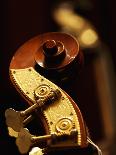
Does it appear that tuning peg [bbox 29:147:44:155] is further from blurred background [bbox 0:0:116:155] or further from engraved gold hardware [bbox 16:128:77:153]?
blurred background [bbox 0:0:116:155]

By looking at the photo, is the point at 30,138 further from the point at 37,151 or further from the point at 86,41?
the point at 86,41

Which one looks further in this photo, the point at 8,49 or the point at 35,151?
the point at 8,49

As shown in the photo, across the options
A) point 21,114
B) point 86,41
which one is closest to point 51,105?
point 21,114

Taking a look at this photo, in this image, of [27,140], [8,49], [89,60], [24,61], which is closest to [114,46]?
[89,60]

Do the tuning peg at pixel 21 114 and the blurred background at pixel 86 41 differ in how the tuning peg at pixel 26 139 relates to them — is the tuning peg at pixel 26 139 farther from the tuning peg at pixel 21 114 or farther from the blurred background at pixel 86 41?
the blurred background at pixel 86 41

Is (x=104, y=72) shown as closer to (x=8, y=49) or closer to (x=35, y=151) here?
(x=8, y=49)

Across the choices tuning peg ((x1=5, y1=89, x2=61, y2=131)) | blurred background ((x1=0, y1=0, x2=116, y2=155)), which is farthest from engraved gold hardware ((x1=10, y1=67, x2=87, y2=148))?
blurred background ((x1=0, y1=0, x2=116, y2=155))
